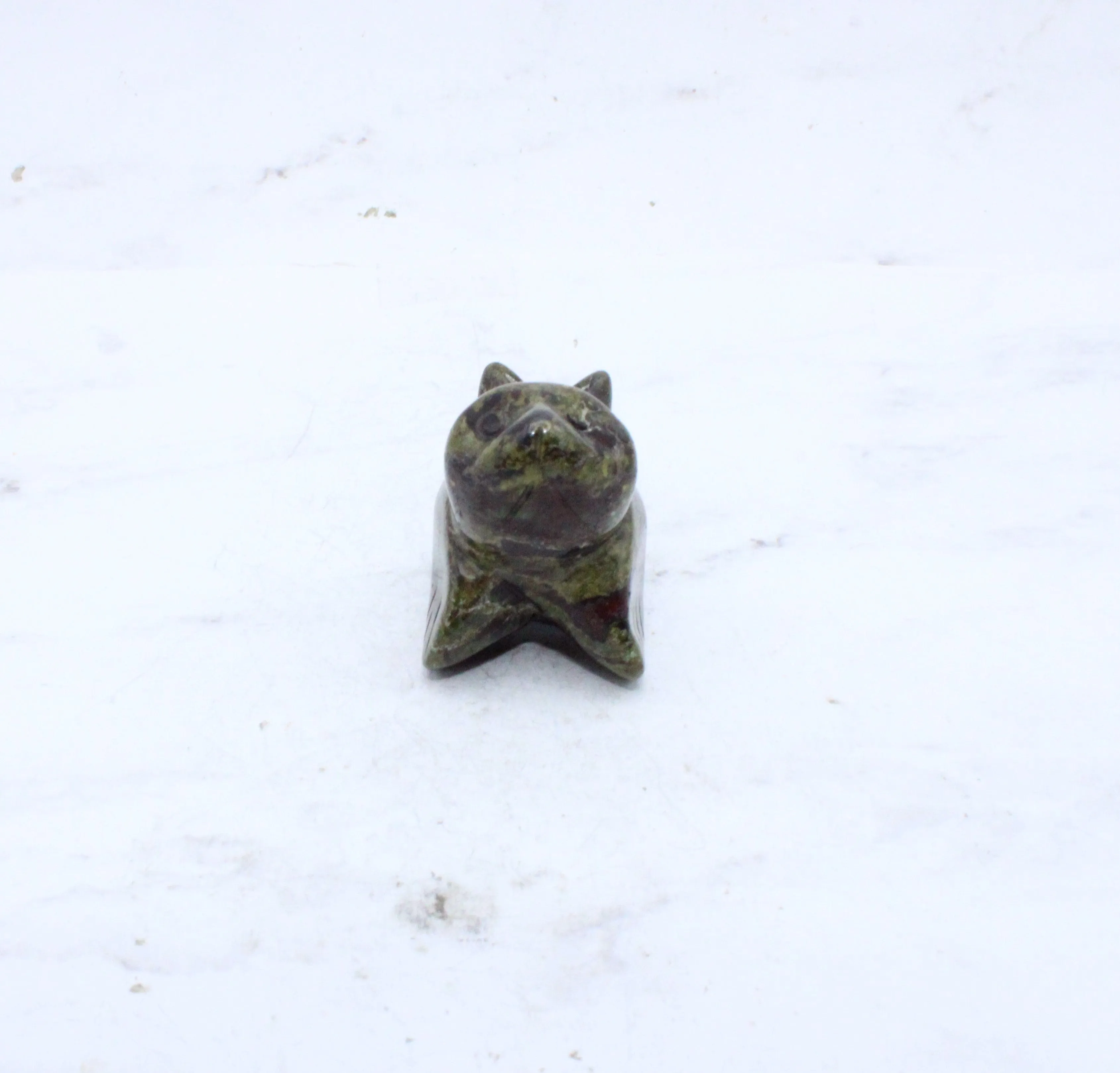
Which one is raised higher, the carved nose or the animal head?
the carved nose

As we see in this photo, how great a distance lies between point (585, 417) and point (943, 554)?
3.27ft

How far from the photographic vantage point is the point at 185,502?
2.76 meters

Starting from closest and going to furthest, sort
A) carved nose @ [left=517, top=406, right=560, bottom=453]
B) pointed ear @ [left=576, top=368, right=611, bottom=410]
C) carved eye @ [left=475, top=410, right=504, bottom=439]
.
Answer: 1. carved nose @ [left=517, top=406, right=560, bottom=453]
2. carved eye @ [left=475, top=410, right=504, bottom=439]
3. pointed ear @ [left=576, top=368, right=611, bottom=410]

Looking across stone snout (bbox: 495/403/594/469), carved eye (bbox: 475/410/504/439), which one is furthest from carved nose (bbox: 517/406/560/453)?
carved eye (bbox: 475/410/504/439)

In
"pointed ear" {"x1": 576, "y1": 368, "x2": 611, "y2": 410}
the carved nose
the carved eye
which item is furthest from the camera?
"pointed ear" {"x1": 576, "y1": 368, "x2": 611, "y2": 410}

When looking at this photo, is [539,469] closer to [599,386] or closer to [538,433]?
[538,433]

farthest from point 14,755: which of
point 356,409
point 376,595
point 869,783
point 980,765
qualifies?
point 980,765

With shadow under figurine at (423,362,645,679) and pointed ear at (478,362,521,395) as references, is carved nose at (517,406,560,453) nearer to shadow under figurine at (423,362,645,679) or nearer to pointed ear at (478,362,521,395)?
shadow under figurine at (423,362,645,679)

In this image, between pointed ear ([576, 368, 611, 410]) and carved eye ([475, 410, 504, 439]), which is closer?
carved eye ([475, 410, 504, 439])

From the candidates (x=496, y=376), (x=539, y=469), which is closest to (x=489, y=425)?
(x=539, y=469)

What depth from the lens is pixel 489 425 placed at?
2227mm

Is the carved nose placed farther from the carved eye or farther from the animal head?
the carved eye

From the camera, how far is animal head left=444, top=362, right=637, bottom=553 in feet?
6.87

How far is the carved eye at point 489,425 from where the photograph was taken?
2217 mm
